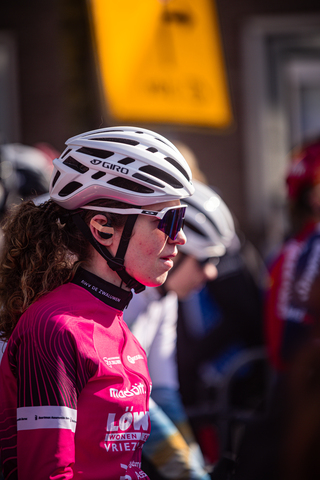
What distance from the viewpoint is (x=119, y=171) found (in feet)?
6.10

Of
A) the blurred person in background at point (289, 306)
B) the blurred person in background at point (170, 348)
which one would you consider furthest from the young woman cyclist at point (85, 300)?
the blurred person in background at point (289, 306)

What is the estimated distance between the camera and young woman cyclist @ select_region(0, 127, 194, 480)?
159cm

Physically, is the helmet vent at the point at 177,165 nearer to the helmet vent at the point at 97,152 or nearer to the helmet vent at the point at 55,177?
the helmet vent at the point at 97,152

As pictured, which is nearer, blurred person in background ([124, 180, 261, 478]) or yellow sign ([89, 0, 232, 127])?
blurred person in background ([124, 180, 261, 478])

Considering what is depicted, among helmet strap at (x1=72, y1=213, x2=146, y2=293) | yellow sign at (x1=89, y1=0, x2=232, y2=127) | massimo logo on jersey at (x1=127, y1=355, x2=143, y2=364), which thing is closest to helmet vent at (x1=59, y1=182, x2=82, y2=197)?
helmet strap at (x1=72, y1=213, x2=146, y2=293)

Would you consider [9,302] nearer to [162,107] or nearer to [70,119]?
[162,107]

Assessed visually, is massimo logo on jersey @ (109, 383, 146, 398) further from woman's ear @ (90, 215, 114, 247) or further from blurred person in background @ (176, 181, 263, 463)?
blurred person in background @ (176, 181, 263, 463)

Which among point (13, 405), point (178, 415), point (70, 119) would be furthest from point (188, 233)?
point (70, 119)

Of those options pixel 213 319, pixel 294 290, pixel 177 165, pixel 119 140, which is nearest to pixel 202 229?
pixel 294 290

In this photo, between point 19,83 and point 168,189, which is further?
point 19,83

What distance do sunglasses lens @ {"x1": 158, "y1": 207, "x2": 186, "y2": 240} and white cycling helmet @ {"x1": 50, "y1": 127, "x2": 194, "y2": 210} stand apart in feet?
0.17

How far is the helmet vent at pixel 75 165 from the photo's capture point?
1913mm

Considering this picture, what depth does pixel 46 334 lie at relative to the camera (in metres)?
1.61

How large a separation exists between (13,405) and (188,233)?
5.95 feet
